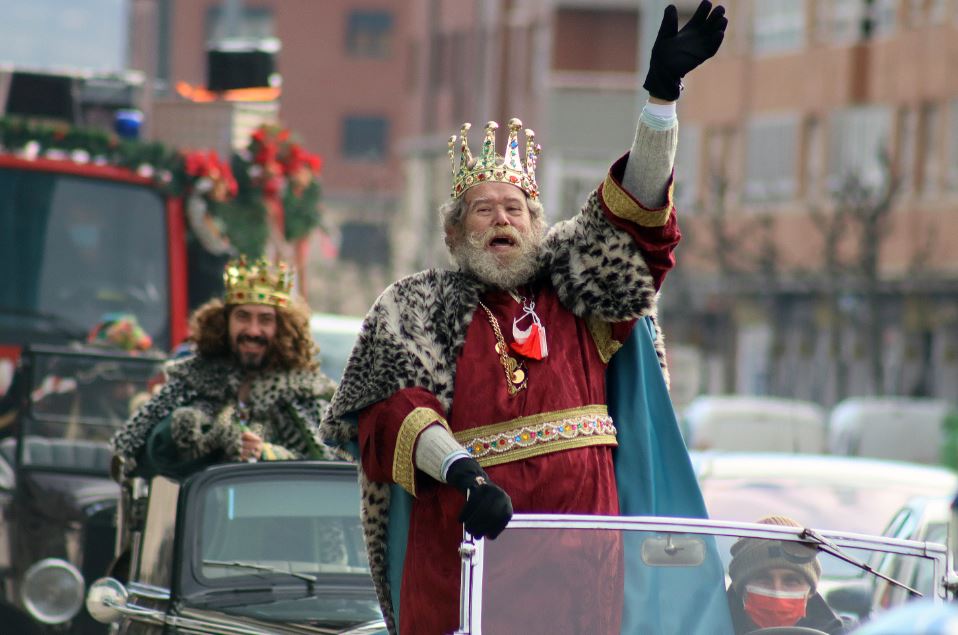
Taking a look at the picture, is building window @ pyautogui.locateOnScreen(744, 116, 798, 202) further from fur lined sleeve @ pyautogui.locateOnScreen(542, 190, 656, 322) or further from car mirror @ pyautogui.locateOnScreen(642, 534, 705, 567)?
car mirror @ pyautogui.locateOnScreen(642, 534, 705, 567)

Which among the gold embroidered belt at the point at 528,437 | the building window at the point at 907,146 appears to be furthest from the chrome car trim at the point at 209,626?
the building window at the point at 907,146

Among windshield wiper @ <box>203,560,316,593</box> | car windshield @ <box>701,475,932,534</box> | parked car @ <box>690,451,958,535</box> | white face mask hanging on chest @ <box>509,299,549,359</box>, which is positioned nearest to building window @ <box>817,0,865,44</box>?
parked car @ <box>690,451,958,535</box>

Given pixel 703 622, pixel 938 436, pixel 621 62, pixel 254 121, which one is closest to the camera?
pixel 703 622

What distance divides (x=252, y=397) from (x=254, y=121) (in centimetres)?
580

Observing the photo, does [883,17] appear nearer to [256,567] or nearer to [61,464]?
[61,464]

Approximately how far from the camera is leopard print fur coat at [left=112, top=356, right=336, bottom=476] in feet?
25.0

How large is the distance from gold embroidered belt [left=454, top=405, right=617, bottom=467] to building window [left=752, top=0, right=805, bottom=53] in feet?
121

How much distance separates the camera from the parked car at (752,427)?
70.7ft

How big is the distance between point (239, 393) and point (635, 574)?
12.1 ft

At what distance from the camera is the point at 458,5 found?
55.3 m

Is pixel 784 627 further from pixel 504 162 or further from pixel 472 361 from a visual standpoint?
pixel 504 162

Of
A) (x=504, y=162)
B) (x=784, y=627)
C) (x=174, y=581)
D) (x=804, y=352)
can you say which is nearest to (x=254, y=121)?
(x=174, y=581)

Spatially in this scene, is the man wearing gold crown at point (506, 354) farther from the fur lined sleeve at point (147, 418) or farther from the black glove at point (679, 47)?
the fur lined sleeve at point (147, 418)

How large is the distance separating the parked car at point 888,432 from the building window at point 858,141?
37.9ft
